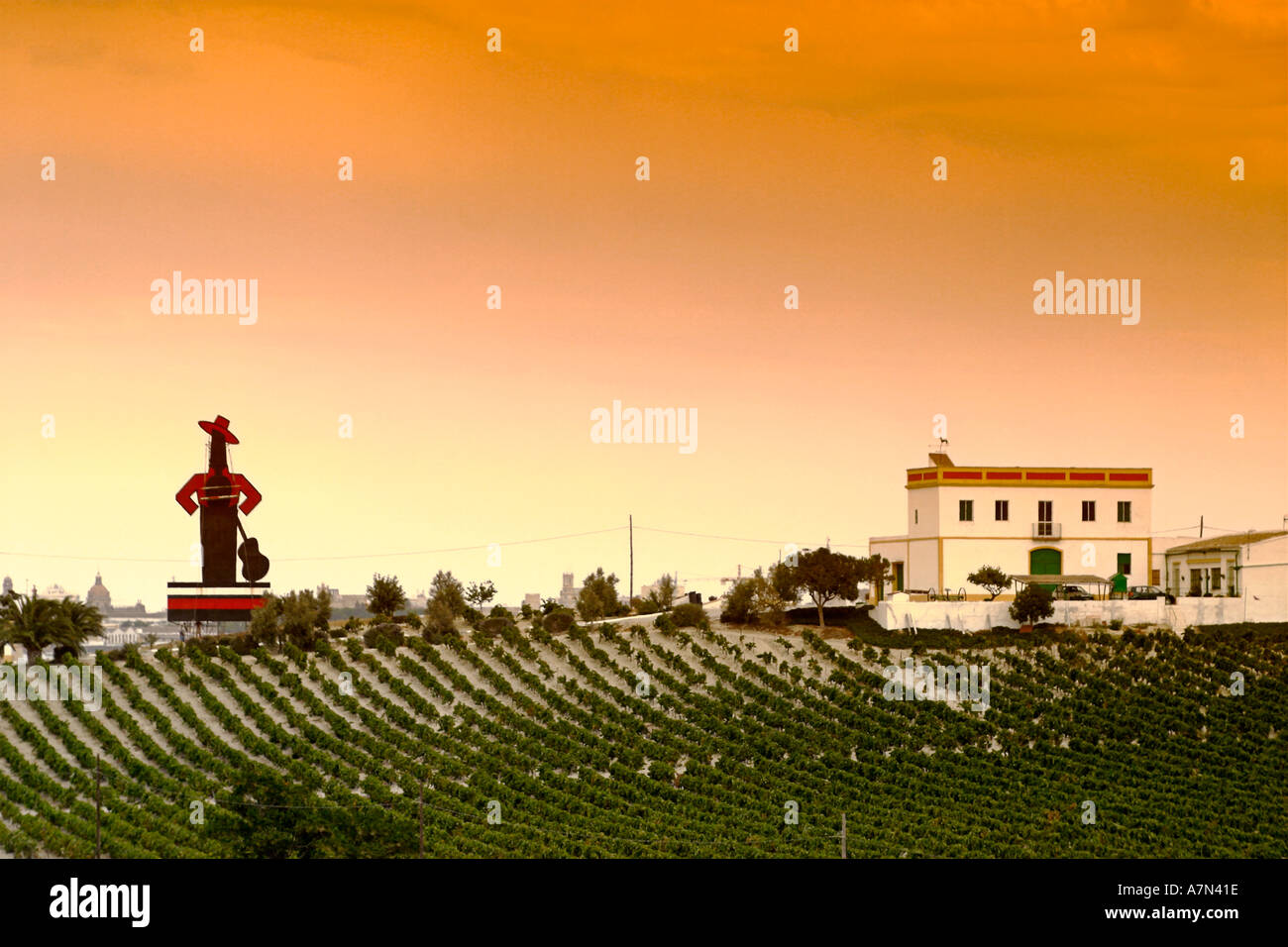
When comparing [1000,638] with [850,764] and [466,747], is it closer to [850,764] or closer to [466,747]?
[850,764]

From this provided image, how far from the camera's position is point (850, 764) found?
45.3 m

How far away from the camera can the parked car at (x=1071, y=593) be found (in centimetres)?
6256

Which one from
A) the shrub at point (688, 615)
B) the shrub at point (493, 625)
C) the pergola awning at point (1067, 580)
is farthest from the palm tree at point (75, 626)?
the pergola awning at point (1067, 580)

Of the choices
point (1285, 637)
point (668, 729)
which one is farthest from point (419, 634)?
point (1285, 637)

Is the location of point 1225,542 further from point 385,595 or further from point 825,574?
point 385,595

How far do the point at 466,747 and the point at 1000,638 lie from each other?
2356 centimetres

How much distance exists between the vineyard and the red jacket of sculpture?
8617mm

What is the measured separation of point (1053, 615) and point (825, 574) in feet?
30.9

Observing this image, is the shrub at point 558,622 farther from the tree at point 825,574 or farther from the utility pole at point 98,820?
the utility pole at point 98,820

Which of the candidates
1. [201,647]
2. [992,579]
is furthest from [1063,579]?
[201,647]

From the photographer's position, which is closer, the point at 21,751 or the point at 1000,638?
the point at 21,751

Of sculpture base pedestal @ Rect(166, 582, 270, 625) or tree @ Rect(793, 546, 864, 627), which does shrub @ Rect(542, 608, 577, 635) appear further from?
sculpture base pedestal @ Rect(166, 582, 270, 625)

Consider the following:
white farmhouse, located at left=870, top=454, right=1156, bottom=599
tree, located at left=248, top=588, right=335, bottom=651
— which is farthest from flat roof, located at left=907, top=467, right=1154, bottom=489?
tree, located at left=248, top=588, right=335, bottom=651

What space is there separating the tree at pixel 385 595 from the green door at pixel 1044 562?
28.6m
